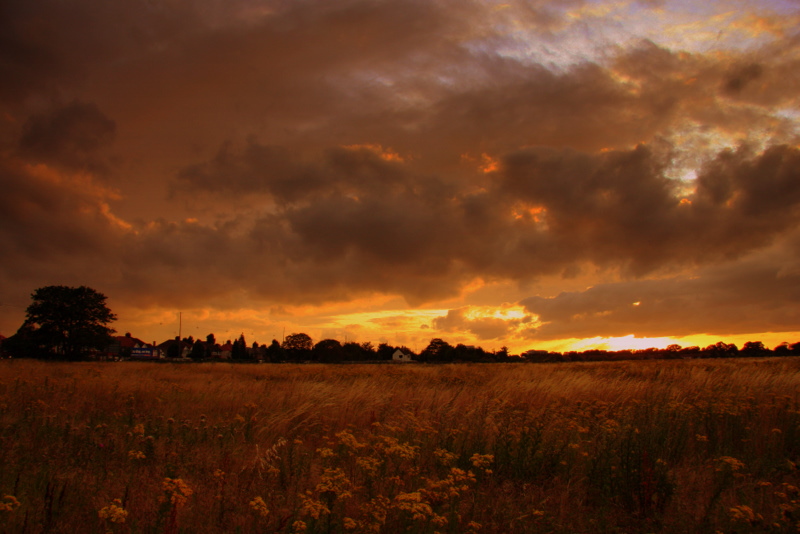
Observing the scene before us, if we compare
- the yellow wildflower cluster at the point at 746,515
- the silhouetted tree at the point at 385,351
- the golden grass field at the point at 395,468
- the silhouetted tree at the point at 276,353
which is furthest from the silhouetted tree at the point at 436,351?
the yellow wildflower cluster at the point at 746,515

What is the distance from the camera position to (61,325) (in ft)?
165

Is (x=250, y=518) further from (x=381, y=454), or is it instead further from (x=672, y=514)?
(x=672, y=514)

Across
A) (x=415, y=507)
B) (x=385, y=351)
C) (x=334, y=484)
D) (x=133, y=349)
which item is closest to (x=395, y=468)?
(x=334, y=484)

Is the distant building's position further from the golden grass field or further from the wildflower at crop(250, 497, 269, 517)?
the wildflower at crop(250, 497, 269, 517)

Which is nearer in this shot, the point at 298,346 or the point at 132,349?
the point at 132,349

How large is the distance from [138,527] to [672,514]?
4888 millimetres

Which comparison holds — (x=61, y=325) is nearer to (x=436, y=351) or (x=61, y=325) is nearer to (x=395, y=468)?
(x=395, y=468)

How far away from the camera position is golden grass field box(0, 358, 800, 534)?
3724 millimetres

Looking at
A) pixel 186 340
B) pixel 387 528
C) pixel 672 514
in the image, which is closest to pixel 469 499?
pixel 387 528

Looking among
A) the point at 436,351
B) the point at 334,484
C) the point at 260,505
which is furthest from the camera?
the point at 436,351

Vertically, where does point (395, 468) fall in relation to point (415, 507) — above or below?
below

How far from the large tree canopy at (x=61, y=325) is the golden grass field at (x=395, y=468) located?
168 feet

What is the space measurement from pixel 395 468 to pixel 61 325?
6011 cm

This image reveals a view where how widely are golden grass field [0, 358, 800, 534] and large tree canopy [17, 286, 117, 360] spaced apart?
51.3m
